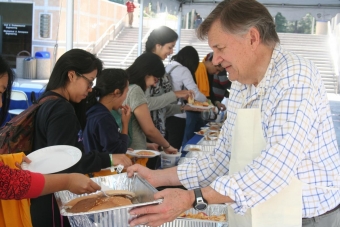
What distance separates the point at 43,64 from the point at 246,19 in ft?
23.2

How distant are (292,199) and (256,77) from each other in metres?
0.36

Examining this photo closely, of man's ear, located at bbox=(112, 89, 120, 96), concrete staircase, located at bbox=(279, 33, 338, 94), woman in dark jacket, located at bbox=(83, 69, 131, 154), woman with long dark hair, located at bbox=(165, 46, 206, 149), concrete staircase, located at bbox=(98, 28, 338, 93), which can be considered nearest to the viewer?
woman in dark jacket, located at bbox=(83, 69, 131, 154)

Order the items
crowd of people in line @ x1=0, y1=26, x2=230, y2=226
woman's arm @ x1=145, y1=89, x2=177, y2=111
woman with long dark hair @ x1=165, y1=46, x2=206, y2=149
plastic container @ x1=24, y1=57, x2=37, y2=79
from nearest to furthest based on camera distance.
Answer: crowd of people in line @ x1=0, y1=26, x2=230, y2=226 < woman's arm @ x1=145, y1=89, x2=177, y2=111 < woman with long dark hair @ x1=165, y1=46, x2=206, y2=149 < plastic container @ x1=24, y1=57, x2=37, y2=79

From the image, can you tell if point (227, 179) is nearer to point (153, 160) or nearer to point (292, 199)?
point (292, 199)

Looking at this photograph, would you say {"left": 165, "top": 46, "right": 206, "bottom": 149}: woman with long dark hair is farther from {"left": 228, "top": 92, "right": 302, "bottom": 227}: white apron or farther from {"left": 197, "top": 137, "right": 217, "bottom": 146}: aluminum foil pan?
{"left": 228, "top": 92, "right": 302, "bottom": 227}: white apron

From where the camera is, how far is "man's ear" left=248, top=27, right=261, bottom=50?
1264 mm

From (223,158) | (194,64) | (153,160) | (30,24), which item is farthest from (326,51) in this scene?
(223,158)

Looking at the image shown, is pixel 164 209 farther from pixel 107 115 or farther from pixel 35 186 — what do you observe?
pixel 107 115

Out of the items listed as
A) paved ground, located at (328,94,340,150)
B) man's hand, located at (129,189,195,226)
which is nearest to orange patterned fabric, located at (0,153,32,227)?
man's hand, located at (129,189,195,226)

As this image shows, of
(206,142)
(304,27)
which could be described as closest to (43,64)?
(206,142)

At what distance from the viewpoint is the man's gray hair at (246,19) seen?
1253mm

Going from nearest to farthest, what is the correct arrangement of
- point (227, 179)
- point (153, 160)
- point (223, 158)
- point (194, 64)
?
1. point (227, 179)
2. point (223, 158)
3. point (153, 160)
4. point (194, 64)

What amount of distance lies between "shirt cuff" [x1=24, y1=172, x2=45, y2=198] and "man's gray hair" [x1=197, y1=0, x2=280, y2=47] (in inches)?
27.7

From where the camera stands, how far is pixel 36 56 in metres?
8.05
